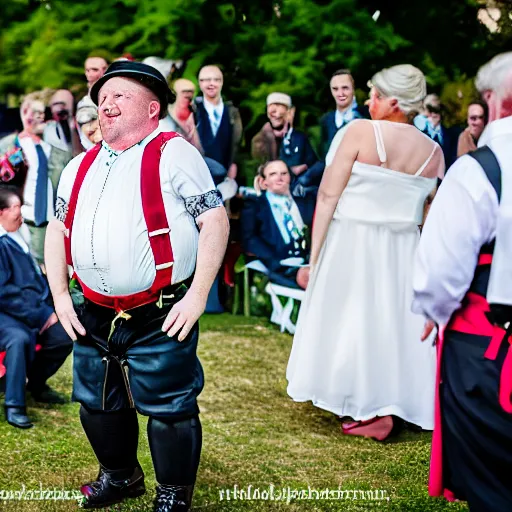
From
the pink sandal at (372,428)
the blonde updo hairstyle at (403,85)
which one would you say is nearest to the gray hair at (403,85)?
the blonde updo hairstyle at (403,85)

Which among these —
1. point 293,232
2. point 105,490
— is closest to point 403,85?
point 105,490

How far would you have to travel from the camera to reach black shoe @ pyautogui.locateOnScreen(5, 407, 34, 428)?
4.61 meters

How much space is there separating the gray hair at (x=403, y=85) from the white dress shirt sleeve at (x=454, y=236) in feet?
6.59

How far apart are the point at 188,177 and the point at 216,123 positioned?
4.44 meters

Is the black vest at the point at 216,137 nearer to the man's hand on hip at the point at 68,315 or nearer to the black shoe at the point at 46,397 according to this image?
the black shoe at the point at 46,397

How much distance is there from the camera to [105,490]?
11.7ft

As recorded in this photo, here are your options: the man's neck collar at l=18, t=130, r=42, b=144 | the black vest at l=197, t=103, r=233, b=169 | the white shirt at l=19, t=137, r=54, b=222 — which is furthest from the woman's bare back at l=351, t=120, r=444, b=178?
the man's neck collar at l=18, t=130, r=42, b=144

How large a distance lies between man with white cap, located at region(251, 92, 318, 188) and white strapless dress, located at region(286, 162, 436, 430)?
8.65 feet

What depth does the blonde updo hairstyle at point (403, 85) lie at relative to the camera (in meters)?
4.51

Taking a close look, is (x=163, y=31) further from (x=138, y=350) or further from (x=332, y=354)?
(x=138, y=350)

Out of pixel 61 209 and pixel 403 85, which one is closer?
pixel 61 209

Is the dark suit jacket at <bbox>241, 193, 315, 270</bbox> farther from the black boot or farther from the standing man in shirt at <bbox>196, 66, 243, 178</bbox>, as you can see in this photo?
the black boot

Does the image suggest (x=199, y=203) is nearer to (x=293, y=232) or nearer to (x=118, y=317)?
(x=118, y=317)

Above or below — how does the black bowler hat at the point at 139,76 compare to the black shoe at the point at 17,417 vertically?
above
